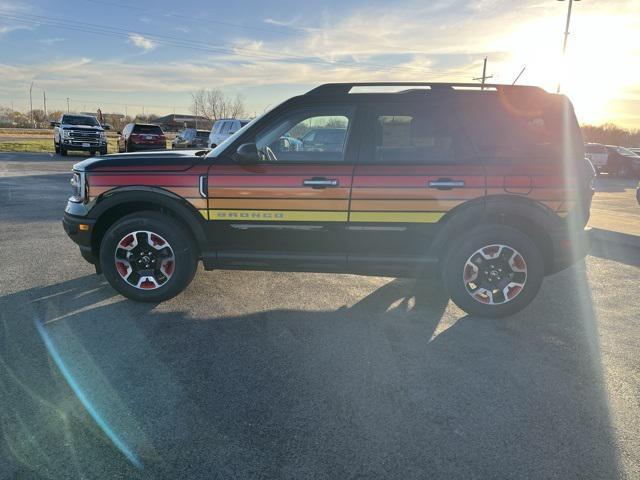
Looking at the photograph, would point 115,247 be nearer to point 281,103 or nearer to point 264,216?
point 264,216

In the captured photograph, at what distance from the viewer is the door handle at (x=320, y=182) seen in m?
3.93

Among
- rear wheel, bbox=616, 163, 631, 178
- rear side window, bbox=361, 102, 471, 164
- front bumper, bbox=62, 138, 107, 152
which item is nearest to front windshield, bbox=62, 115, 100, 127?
front bumper, bbox=62, 138, 107, 152

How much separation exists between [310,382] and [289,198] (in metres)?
1.64

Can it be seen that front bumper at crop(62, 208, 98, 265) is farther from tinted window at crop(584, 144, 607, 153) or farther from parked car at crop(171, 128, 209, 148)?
tinted window at crop(584, 144, 607, 153)

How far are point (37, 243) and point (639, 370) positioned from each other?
6.81 meters

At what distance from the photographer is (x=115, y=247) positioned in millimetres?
4211

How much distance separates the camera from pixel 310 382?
3.01 m

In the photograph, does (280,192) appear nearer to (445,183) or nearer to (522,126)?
(445,183)

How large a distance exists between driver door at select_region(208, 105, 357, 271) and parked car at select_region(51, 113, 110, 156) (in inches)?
774

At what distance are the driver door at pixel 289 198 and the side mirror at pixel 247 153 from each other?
0.07 meters

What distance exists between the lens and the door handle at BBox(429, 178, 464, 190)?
12.8 ft

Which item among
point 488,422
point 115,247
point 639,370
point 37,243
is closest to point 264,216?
point 115,247

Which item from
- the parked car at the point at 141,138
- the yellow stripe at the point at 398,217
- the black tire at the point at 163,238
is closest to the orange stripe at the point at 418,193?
the yellow stripe at the point at 398,217

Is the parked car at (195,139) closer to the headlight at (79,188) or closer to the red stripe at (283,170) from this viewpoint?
the headlight at (79,188)
